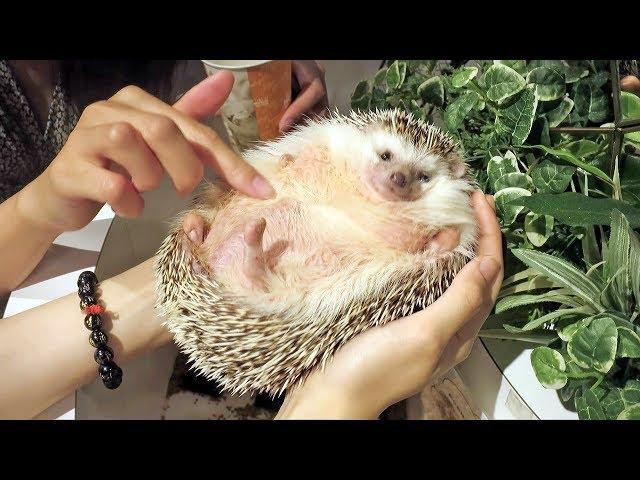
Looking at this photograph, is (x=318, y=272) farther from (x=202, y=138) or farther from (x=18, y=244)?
(x=18, y=244)

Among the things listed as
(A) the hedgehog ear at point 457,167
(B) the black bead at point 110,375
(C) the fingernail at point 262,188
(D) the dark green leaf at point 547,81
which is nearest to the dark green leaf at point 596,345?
(A) the hedgehog ear at point 457,167

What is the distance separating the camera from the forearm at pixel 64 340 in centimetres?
106

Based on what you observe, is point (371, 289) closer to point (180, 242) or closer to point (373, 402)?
point (373, 402)

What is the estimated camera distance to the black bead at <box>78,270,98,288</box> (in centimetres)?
111

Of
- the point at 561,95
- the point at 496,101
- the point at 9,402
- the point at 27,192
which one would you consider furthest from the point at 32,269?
the point at 561,95

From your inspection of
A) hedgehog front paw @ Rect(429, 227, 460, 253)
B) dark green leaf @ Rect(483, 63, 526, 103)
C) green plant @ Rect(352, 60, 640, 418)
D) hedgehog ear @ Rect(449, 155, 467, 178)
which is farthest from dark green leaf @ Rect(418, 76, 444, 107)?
hedgehog front paw @ Rect(429, 227, 460, 253)

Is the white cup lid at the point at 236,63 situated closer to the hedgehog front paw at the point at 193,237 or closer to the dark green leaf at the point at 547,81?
the hedgehog front paw at the point at 193,237

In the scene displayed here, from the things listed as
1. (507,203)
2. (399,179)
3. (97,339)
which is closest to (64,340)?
(97,339)

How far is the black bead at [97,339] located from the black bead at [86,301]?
64mm

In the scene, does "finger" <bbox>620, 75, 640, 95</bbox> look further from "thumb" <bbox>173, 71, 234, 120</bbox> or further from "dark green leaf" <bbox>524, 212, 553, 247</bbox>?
"thumb" <bbox>173, 71, 234, 120</bbox>

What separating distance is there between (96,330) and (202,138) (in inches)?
18.8

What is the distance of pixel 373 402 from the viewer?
111 centimetres

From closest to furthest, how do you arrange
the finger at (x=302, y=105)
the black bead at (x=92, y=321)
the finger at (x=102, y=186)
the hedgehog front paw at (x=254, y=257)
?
the finger at (x=102, y=186) < the hedgehog front paw at (x=254, y=257) < the black bead at (x=92, y=321) < the finger at (x=302, y=105)
